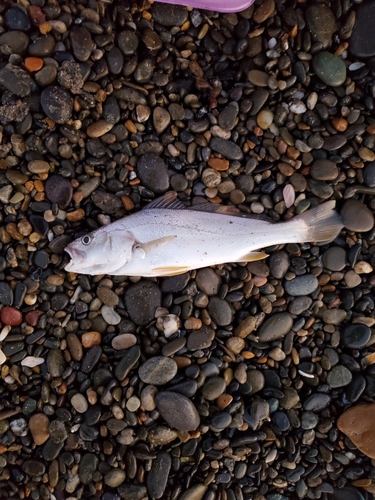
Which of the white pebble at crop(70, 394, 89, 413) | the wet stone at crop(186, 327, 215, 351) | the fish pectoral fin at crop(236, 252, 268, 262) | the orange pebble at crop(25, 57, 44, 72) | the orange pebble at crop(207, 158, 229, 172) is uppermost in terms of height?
the orange pebble at crop(25, 57, 44, 72)

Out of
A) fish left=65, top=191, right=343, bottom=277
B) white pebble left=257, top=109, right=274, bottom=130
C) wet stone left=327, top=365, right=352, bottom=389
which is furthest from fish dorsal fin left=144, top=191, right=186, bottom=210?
wet stone left=327, top=365, right=352, bottom=389

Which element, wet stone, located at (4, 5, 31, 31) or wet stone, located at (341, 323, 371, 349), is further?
wet stone, located at (341, 323, 371, 349)

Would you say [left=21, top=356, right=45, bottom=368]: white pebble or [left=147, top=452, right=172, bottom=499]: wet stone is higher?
[left=21, top=356, right=45, bottom=368]: white pebble

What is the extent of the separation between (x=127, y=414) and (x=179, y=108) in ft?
8.36

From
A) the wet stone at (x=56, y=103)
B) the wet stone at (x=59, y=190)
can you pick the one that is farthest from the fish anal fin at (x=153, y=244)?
the wet stone at (x=56, y=103)

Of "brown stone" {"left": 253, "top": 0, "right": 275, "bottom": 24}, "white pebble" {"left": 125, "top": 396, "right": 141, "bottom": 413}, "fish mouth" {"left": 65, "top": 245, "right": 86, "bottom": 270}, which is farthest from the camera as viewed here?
"brown stone" {"left": 253, "top": 0, "right": 275, "bottom": 24}

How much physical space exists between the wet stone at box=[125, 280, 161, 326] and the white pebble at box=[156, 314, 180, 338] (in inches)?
3.6

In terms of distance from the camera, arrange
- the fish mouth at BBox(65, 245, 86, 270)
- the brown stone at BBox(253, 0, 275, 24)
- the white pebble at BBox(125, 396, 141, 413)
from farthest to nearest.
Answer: the brown stone at BBox(253, 0, 275, 24) → the white pebble at BBox(125, 396, 141, 413) → the fish mouth at BBox(65, 245, 86, 270)

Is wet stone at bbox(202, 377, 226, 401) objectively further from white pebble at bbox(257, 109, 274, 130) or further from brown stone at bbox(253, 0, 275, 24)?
brown stone at bbox(253, 0, 275, 24)

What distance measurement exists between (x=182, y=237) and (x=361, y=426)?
7.11 ft

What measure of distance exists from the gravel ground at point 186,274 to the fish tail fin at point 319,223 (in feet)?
0.48

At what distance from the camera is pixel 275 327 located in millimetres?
3400

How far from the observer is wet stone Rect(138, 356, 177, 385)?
328cm

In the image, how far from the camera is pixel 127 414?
3264mm
